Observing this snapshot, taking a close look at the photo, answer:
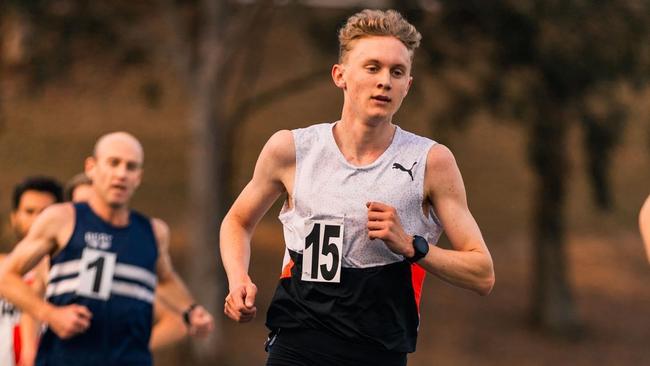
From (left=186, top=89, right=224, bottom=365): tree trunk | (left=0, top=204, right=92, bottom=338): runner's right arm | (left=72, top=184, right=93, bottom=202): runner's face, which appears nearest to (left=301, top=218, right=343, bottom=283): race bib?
(left=0, top=204, right=92, bottom=338): runner's right arm

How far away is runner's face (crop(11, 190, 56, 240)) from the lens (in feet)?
28.9

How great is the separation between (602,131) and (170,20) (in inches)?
279

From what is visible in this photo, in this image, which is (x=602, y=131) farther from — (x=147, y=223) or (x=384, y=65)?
(x=384, y=65)

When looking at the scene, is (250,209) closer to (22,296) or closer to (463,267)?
(463,267)

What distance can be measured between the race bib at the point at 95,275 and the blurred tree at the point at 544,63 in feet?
49.5

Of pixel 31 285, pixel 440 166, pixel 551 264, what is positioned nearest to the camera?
pixel 440 166

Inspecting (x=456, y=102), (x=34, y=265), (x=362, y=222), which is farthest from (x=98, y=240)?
(x=456, y=102)

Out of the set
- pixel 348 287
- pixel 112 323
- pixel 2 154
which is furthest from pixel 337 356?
pixel 2 154

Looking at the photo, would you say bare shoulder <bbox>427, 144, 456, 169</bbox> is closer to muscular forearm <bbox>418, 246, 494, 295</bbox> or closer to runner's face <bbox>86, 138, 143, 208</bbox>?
muscular forearm <bbox>418, 246, 494, 295</bbox>

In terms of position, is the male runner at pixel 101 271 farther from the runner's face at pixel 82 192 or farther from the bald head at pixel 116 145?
the runner's face at pixel 82 192

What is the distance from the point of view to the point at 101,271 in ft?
25.7

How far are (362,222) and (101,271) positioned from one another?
2.59 meters

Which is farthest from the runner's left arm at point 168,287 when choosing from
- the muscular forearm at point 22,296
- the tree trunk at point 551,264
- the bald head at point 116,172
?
the tree trunk at point 551,264

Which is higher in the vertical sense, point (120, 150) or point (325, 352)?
point (120, 150)
